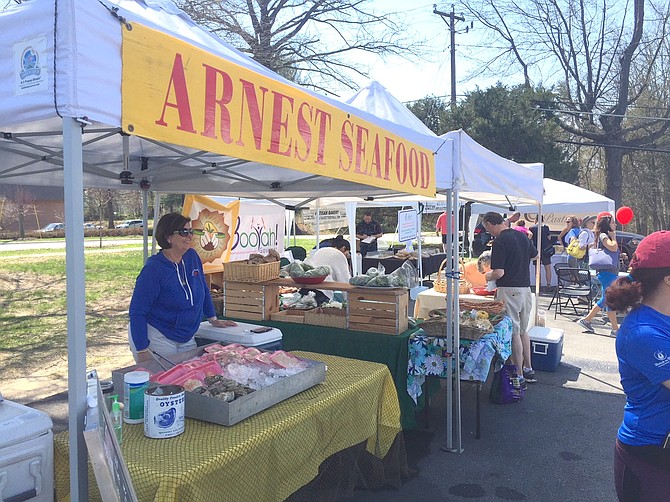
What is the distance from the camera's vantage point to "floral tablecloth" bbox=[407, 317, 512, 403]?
425cm

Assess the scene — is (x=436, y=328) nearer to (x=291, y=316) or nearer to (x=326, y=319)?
(x=326, y=319)

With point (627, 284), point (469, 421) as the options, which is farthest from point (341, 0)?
point (627, 284)

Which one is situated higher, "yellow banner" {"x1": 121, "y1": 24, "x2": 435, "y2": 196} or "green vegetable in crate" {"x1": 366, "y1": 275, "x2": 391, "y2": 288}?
"yellow banner" {"x1": 121, "y1": 24, "x2": 435, "y2": 196}

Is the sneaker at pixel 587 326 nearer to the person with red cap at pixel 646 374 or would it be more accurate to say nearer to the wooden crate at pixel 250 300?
the wooden crate at pixel 250 300

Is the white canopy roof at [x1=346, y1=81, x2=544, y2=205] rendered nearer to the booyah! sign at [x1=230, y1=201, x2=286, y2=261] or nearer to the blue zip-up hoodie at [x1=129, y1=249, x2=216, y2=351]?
the blue zip-up hoodie at [x1=129, y1=249, x2=216, y2=351]

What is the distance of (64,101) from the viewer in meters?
1.41

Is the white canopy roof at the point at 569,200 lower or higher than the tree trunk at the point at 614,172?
lower

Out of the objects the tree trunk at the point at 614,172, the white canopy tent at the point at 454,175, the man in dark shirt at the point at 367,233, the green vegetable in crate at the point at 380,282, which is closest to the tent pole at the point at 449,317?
the white canopy tent at the point at 454,175

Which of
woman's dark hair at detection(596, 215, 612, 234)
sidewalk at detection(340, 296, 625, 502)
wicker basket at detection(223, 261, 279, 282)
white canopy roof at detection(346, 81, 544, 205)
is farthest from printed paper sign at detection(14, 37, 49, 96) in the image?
woman's dark hair at detection(596, 215, 612, 234)

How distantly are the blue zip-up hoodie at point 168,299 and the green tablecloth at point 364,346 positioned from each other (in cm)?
142

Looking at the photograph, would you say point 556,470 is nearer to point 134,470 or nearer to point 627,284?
point 627,284

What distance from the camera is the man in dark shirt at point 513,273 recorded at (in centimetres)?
535

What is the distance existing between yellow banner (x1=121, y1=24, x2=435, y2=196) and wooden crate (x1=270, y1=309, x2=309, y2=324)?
2.14 m

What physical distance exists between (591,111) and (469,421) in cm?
2423
